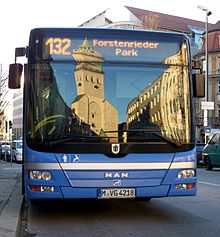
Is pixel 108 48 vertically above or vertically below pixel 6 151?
above

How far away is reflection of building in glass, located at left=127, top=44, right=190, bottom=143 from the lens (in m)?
8.49

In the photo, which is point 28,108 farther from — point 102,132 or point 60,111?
point 102,132

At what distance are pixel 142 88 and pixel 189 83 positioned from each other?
0.88 metres

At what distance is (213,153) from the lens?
2567 cm

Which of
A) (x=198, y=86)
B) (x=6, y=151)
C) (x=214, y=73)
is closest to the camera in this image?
(x=198, y=86)

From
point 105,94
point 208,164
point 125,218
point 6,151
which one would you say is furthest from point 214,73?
point 105,94

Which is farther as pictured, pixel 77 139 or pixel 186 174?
pixel 186 174

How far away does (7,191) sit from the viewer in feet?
41.2

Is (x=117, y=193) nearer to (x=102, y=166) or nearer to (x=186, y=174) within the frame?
(x=102, y=166)

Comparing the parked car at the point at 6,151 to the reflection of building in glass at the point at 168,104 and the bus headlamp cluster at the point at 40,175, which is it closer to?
the bus headlamp cluster at the point at 40,175

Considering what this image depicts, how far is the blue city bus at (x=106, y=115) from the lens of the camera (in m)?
8.32

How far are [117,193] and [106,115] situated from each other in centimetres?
129

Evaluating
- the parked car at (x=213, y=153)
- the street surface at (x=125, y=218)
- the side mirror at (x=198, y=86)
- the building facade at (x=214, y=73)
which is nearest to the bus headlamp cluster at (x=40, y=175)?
the street surface at (x=125, y=218)

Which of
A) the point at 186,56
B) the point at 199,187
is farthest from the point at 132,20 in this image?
the point at 186,56
